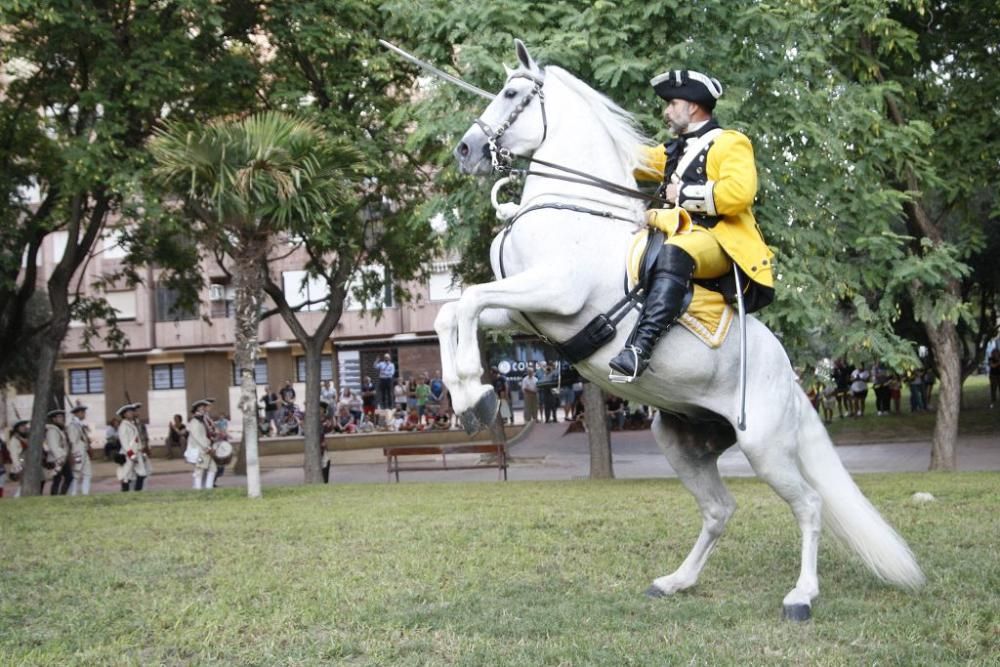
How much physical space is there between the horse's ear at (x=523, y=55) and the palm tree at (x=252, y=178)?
10.2 metres

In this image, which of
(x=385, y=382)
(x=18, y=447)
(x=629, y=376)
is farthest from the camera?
(x=385, y=382)

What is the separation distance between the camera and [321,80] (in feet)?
80.6

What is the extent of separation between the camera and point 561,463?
32.0 metres

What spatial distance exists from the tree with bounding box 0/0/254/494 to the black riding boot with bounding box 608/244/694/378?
51.9ft

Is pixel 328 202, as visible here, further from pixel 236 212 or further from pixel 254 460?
pixel 254 460

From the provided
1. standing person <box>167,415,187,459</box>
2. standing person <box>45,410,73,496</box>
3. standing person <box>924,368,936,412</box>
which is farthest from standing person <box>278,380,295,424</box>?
standing person <box>924,368,936,412</box>

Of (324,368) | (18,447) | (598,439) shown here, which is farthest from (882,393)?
(324,368)

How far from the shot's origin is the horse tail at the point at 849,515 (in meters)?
7.48

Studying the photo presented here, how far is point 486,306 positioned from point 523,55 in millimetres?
1698

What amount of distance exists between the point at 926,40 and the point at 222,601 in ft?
61.0

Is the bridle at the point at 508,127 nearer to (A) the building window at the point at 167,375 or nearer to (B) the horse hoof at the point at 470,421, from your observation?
(B) the horse hoof at the point at 470,421

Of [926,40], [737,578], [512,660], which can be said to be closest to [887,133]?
[926,40]

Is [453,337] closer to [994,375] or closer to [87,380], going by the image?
[994,375]

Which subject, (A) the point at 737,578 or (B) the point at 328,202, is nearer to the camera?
(A) the point at 737,578
